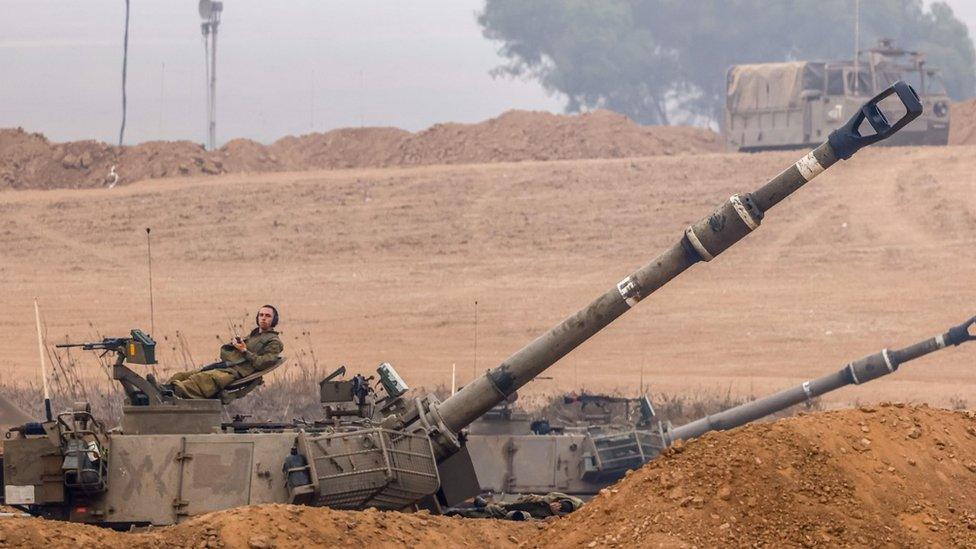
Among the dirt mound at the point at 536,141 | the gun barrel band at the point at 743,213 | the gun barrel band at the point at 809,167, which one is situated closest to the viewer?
the gun barrel band at the point at 809,167

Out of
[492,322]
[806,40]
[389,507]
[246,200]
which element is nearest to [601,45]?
[806,40]

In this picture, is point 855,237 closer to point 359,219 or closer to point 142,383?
point 359,219

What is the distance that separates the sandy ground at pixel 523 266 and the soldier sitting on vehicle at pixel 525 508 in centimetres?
1517

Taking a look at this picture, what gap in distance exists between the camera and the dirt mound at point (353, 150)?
5094 cm

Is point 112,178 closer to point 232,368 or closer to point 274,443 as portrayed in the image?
point 232,368

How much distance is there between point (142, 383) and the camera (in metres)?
14.3

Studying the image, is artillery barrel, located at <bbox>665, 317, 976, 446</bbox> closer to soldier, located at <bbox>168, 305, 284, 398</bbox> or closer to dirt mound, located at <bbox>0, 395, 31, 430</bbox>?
soldier, located at <bbox>168, 305, 284, 398</bbox>

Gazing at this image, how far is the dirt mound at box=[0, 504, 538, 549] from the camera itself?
1142 centimetres

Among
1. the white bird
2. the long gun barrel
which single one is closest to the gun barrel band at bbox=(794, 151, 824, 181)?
the long gun barrel

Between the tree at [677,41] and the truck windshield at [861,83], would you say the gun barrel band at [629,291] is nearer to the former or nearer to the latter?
the truck windshield at [861,83]

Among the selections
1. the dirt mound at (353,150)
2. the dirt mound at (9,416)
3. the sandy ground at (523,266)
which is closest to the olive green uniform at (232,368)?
the dirt mound at (9,416)

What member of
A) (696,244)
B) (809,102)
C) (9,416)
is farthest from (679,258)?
(809,102)

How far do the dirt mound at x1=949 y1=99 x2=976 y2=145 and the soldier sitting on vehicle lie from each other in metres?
42.8

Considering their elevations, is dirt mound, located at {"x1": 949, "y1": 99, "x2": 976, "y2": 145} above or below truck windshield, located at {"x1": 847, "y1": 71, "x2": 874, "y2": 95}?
below
